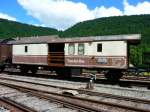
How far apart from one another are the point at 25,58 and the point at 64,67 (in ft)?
17.0

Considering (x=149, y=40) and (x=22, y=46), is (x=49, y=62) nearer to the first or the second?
(x=22, y=46)

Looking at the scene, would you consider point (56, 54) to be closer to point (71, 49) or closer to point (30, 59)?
point (71, 49)

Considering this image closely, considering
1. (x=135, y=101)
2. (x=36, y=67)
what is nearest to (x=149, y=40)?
(x=36, y=67)

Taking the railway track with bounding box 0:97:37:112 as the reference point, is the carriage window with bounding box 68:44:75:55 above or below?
above

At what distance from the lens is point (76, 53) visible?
2323 cm

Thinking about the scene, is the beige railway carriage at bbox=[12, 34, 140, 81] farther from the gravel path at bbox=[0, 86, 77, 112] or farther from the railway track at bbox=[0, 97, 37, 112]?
the railway track at bbox=[0, 97, 37, 112]

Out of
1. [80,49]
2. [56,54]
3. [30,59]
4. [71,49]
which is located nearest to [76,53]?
[80,49]

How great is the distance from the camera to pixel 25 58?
28.2 m

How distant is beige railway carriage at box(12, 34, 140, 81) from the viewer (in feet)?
67.7

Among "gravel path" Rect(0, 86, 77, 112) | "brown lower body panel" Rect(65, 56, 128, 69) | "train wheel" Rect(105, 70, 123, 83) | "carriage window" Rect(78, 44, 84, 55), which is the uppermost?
"carriage window" Rect(78, 44, 84, 55)

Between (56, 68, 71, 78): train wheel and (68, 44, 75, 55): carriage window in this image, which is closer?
(68, 44, 75, 55): carriage window

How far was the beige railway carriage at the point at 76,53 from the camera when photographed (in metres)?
20.6

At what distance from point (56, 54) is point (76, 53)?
253cm

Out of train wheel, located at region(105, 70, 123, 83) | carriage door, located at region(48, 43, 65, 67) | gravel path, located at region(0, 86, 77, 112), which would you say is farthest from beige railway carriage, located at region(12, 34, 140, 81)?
gravel path, located at region(0, 86, 77, 112)
